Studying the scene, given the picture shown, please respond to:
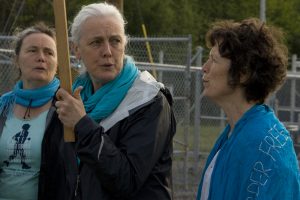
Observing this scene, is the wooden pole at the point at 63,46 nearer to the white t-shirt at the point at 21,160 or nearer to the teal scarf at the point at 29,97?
the white t-shirt at the point at 21,160

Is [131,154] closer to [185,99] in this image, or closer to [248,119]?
[248,119]

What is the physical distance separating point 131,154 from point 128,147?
0.04 metres

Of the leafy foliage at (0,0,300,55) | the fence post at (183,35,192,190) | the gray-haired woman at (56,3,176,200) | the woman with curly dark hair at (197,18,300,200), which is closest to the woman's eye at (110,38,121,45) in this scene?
the gray-haired woman at (56,3,176,200)

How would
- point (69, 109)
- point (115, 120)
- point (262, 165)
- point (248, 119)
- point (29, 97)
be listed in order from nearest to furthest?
point (262, 165), point (248, 119), point (69, 109), point (115, 120), point (29, 97)

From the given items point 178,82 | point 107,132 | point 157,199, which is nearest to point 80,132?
point 107,132

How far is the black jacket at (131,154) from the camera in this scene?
2.98 metres

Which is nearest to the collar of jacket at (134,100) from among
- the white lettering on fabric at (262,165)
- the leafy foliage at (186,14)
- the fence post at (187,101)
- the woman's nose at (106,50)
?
the woman's nose at (106,50)

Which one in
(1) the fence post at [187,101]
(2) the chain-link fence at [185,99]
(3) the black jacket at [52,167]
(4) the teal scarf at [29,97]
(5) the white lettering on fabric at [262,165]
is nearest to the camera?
(5) the white lettering on fabric at [262,165]

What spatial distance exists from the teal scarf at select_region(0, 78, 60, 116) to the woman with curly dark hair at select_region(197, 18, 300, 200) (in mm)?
1426

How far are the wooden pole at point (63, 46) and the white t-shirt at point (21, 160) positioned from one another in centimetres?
92

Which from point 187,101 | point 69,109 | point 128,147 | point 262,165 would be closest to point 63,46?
point 69,109

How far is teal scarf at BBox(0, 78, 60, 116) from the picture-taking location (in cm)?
418

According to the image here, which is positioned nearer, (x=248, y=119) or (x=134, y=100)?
(x=248, y=119)

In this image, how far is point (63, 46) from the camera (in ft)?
9.81
